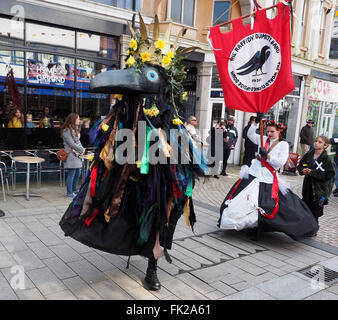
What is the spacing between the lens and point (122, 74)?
3.10 meters

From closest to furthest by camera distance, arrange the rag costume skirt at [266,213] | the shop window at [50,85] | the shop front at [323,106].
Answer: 1. the rag costume skirt at [266,213]
2. the shop window at [50,85]
3. the shop front at [323,106]

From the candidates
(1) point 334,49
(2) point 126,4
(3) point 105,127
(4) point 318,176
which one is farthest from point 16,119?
(1) point 334,49

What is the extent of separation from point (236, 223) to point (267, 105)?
1768 millimetres

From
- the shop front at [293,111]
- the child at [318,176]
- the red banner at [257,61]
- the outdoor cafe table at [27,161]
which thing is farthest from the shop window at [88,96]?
the shop front at [293,111]

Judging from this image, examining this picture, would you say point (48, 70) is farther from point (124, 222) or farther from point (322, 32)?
point (322, 32)

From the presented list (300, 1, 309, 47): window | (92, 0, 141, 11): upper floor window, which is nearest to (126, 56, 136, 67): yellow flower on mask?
(92, 0, 141, 11): upper floor window

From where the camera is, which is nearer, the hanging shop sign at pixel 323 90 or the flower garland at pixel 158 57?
the flower garland at pixel 158 57

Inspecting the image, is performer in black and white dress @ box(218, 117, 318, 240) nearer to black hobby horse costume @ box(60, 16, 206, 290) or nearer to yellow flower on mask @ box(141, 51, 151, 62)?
black hobby horse costume @ box(60, 16, 206, 290)

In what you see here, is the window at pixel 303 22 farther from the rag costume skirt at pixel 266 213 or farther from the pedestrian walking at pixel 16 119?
the pedestrian walking at pixel 16 119

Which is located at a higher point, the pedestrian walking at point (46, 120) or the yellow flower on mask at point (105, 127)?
the yellow flower on mask at point (105, 127)

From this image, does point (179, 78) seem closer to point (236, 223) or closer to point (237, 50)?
point (237, 50)

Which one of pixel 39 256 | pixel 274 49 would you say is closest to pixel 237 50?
pixel 274 49

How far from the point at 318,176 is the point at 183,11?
8.53 meters

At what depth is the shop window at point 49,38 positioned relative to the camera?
790cm
